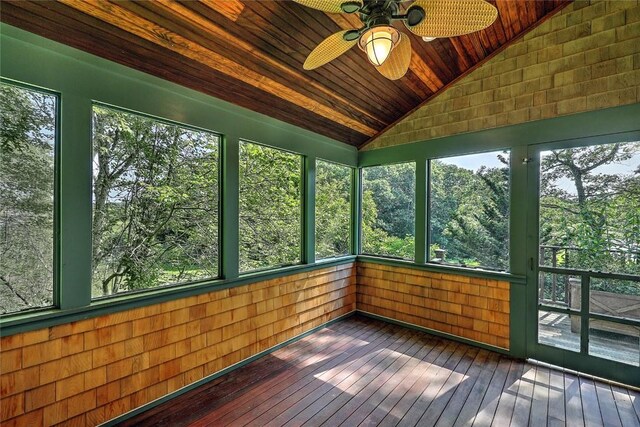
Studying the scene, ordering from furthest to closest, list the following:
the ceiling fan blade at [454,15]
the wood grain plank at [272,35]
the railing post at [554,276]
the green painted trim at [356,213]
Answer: the green painted trim at [356,213], the railing post at [554,276], the wood grain plank at [272,35], the ceiling fan blade at [454,15]

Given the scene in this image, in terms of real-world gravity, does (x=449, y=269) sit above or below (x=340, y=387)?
above

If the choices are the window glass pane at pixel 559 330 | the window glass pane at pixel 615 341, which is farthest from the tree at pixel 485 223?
the window glass pane at pixel 615 341

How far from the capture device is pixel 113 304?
2.19m

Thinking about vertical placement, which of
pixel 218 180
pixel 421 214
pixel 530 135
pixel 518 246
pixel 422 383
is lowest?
pixel 422 383

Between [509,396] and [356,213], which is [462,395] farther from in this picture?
[356,213]

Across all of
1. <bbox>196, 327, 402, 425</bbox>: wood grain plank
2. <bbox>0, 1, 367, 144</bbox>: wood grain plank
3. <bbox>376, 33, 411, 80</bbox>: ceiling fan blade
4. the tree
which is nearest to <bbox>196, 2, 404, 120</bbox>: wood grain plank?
<bbox>0, 1, 367, 144</bbox>: wood grain plank

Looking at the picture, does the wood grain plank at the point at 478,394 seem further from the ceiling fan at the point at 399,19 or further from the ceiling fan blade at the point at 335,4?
the ceiling fan blade at the point at 335,4

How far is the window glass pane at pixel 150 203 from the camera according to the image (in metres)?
2.22

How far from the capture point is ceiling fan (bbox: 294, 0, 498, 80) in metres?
1.55

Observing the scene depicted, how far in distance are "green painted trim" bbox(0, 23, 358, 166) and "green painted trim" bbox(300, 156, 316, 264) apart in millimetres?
591

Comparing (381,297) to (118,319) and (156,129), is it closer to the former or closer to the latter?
(118,319)

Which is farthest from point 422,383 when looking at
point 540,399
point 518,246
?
point 518,246

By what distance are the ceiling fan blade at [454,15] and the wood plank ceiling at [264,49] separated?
0.95m

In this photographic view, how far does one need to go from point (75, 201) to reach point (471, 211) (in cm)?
399
